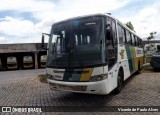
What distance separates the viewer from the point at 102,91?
259 inches

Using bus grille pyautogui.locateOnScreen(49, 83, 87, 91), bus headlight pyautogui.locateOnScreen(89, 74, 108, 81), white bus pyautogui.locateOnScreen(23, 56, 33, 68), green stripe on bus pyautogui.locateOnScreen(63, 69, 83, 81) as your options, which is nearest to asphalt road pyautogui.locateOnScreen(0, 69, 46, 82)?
white bus pyautogui.locateOnScreen(23, 56, 33, 68)

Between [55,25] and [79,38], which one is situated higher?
[55,25]

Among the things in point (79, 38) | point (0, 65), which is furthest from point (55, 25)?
point (0, 65)

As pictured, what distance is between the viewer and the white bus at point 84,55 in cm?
656

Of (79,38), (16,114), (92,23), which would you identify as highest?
(92,23)

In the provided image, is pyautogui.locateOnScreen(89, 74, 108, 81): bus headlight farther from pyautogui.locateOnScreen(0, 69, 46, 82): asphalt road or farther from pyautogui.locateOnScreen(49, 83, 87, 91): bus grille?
pyautogui.locateOnScreen(0, 69, 46, 82): asphalt road

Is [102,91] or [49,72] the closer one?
[102,91]

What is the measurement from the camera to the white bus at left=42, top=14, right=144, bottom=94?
6.56 m

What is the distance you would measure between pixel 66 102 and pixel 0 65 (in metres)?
30.3

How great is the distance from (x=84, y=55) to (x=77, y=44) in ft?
1.67

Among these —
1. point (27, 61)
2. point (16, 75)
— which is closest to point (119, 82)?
point (16, 75)

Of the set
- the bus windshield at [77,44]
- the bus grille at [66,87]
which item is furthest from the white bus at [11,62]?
the bus grille at [66,87]

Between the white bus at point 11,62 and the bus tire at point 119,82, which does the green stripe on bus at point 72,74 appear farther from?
the white bus at point 11,62

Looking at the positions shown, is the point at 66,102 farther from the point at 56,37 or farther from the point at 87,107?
the point at 56,37
